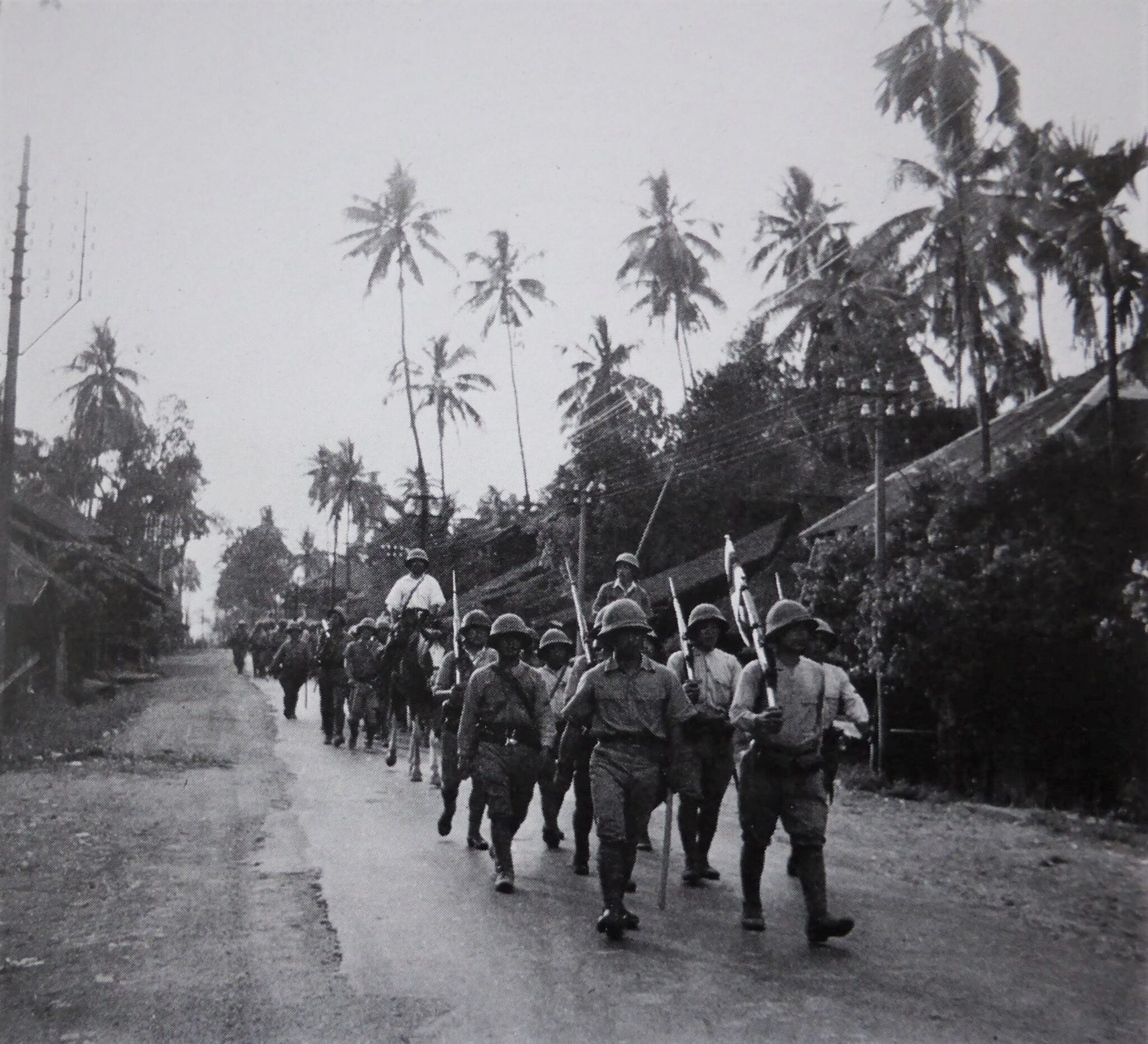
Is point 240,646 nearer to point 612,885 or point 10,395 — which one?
point 10,395

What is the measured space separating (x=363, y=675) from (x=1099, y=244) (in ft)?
43.8

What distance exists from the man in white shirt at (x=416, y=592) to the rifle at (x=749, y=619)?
5.67 meters

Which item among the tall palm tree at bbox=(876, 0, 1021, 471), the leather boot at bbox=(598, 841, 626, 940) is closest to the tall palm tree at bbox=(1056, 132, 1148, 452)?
the tall palm tree at bbox=(876, 0, 1021, 471)

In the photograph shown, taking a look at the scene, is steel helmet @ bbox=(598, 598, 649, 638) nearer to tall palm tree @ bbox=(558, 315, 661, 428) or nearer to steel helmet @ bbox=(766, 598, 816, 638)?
steel helmet @ bbox=(766, 598, 816, 638)

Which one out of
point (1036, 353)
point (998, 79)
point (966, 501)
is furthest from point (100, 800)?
point (1036, 353)

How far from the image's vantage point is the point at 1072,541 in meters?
15.2

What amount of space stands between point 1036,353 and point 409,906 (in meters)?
34.2

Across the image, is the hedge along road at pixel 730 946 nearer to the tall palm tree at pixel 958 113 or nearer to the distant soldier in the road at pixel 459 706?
the distant soldier in the road at pixel 459 706

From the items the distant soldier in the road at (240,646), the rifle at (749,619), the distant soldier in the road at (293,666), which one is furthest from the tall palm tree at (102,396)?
the rifle at (749,619)

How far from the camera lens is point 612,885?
6.25 metres

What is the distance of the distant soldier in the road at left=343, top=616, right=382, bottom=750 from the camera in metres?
15.7

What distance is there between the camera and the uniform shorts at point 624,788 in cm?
639

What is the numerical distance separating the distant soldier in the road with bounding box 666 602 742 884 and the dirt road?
0.33m

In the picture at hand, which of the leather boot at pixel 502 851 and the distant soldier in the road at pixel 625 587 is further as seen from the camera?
the distant soldier in the road at pixel 625 587
